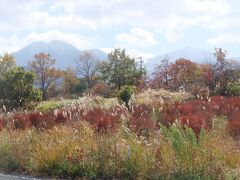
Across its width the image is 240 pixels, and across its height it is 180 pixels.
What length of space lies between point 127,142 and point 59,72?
2600 inches

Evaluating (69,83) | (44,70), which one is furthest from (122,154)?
(44,70)

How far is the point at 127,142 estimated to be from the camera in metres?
8.58

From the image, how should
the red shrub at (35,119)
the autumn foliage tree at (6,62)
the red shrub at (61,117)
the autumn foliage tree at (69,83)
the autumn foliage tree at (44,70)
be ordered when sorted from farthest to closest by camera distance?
1. the autumn foliage tree at (44,70)
2. the autumn foliage tree at (69,83)
3. the autumn foliage tree at (6,62)
4. the red shrub at (35,119)
5. the red shrub at (61,117)

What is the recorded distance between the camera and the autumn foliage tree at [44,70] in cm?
7056

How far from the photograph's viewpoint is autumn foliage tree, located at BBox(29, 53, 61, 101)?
7056cm

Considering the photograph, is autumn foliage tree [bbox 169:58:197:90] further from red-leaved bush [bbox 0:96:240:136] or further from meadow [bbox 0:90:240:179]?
meadow [bbox 0:90:240:179]

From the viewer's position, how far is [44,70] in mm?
71938

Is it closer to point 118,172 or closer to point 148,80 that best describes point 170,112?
point 118,172

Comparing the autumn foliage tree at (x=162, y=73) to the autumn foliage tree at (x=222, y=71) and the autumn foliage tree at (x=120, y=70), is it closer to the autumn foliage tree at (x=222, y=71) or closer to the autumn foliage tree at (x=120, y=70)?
the autumn foliage tree at (x=120, y=70)

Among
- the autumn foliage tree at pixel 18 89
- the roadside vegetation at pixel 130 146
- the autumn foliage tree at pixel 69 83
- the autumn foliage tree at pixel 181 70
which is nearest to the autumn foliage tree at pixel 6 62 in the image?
the autumn foliage tree at pixel 69 83

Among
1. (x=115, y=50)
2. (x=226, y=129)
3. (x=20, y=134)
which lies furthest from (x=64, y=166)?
(x=115, y=50)

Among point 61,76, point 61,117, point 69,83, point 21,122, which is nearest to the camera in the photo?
point 61,117

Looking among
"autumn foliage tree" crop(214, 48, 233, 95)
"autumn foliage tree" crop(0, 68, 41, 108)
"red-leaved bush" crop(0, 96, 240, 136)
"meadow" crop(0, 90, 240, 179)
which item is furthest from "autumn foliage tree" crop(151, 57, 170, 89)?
"meadow" crop(0, 90, 240, 179)

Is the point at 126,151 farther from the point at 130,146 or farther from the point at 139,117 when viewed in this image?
the point at 139,117
